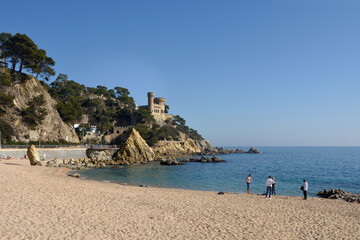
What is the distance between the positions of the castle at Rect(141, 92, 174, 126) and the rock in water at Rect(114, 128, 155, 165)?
141 feet

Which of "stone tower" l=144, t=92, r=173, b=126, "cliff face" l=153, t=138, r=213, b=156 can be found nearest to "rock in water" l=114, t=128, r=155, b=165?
"cliff face" l=153, t=138, r=213, b=156

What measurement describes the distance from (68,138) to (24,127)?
11665mm

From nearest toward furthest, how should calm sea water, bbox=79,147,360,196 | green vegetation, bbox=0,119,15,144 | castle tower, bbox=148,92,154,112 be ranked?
Result: calm sea water, bbox=79,147,360,196 < green vegetation, bbox=0,119,15,144 < castle tower, bbox=148,92,154,112

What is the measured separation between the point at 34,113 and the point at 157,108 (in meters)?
58.4

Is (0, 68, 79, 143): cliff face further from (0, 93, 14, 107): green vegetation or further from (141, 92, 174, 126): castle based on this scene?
(141, 92, 174, 126): castle

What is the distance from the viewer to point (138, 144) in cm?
5519

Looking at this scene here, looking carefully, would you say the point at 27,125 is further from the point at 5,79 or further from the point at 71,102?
the point at 71,102

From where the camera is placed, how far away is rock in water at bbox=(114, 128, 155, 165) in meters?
52.0

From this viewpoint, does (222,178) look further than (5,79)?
No

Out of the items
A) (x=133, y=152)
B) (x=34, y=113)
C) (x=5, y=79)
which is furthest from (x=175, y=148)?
(x=5, y=79)

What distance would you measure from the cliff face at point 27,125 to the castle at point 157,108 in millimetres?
42847

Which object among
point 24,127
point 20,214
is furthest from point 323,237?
point 24,127

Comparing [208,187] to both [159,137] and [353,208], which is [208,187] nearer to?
[353,208]

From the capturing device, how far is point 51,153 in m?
45.2
